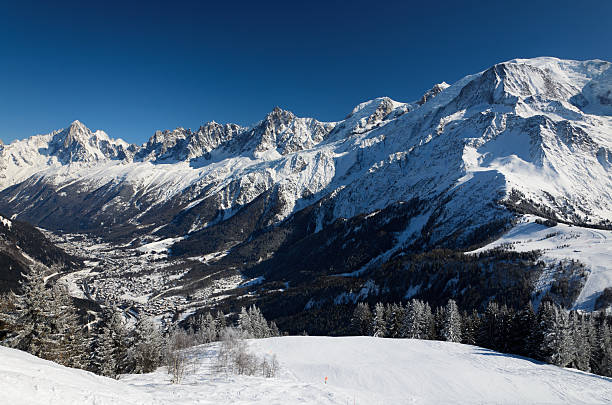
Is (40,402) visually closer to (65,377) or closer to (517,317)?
(65,377)

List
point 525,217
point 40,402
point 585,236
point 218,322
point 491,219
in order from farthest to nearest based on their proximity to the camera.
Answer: point 491,219 < point 525,217 < point 585,236 < point 218,322 < point 40,402

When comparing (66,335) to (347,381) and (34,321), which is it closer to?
(34,321)

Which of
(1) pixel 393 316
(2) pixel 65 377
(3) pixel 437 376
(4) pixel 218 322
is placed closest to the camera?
(2) pixel 65 377

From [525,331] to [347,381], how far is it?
114ft

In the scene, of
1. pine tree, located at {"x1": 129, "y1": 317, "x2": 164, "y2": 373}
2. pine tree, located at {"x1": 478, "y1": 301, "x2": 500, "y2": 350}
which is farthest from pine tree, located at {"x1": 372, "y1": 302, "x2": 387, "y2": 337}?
pine tree, located at {"x1": 129, "y1": 317, "x2": 164, "y2": 373}

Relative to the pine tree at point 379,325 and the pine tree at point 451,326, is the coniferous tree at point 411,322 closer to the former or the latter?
the pine tree at point 379,325

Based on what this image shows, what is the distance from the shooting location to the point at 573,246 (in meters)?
135

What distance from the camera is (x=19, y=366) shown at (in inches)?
855

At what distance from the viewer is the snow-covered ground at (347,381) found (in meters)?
21.1

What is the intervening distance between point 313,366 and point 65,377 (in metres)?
38.6

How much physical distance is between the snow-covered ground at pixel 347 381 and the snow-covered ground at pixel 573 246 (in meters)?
72.6

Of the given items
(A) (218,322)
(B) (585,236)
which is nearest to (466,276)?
(B) (585,236)

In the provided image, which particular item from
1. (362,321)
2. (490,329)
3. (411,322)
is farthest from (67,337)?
(490,329)

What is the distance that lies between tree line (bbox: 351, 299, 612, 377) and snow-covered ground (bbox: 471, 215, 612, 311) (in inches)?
725
